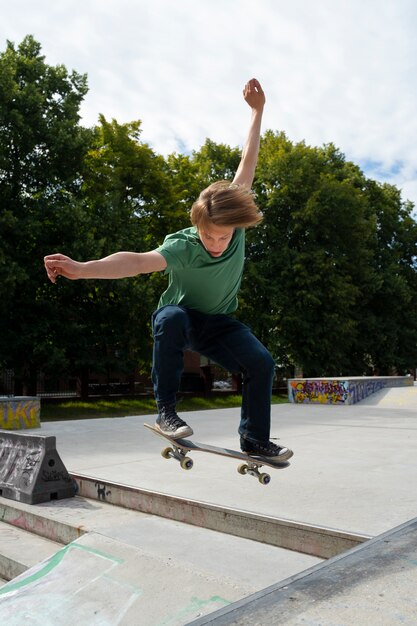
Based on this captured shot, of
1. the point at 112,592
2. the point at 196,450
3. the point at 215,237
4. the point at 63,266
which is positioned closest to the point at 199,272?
the point at 215,237

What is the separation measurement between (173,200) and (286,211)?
25.3 ft

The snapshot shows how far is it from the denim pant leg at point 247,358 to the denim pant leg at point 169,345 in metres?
0.20

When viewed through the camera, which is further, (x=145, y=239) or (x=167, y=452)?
(x=145, y=239)

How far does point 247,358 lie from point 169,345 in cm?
57

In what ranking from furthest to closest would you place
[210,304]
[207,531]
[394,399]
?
1. [394,399]
2. [207,531]
3. [210,304]

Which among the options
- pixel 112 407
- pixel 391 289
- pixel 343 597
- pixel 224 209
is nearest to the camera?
pixel 343 597

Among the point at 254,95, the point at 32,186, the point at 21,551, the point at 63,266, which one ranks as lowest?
the point at 21,551

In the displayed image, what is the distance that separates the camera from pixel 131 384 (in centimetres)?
2731

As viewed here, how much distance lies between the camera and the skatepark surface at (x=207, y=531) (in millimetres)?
3553

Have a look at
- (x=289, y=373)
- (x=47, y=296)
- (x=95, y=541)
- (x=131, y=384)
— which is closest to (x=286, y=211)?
(x=289, y=373)

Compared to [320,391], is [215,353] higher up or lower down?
higher up

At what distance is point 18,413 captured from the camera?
13.9 metres

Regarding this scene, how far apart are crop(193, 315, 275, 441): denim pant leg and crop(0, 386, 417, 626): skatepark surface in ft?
3.59

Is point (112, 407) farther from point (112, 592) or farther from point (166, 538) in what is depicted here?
point (112, 592)
